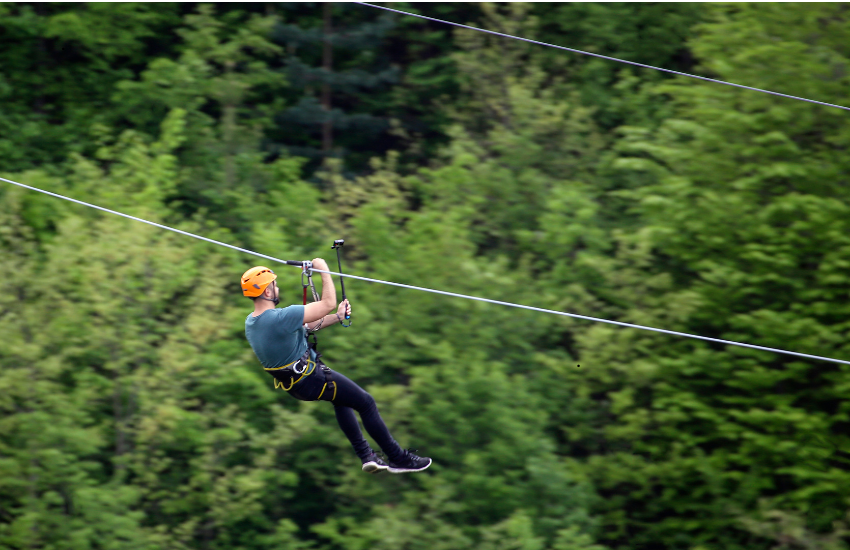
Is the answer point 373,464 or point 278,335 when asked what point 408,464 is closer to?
point 373,464

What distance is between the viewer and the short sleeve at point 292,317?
5695 mm

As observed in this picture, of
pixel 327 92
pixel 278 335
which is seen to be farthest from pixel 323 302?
pixel 327 92

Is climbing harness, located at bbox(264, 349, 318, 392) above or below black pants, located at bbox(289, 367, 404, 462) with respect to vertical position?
above

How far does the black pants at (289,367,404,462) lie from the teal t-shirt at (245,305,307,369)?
210 millimetres

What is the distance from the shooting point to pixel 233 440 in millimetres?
10664

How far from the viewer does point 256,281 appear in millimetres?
5641

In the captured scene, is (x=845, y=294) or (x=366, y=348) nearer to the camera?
(x=845, y=294)

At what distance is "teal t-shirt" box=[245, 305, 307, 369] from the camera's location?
571 cm

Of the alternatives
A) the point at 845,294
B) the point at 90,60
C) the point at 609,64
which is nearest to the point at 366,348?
the point at 845,294

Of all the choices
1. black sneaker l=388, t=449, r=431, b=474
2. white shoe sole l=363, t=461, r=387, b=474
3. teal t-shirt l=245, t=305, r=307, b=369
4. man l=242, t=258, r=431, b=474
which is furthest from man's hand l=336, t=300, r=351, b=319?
A: black sneaker l=388, t=449, r=431, b=474

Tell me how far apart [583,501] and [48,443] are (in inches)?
241

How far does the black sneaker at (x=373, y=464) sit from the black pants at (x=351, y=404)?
4 cm

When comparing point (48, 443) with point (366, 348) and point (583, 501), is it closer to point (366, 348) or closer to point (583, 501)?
point (366, 348)

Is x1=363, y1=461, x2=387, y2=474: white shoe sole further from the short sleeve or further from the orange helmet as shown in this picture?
the orange helmet
